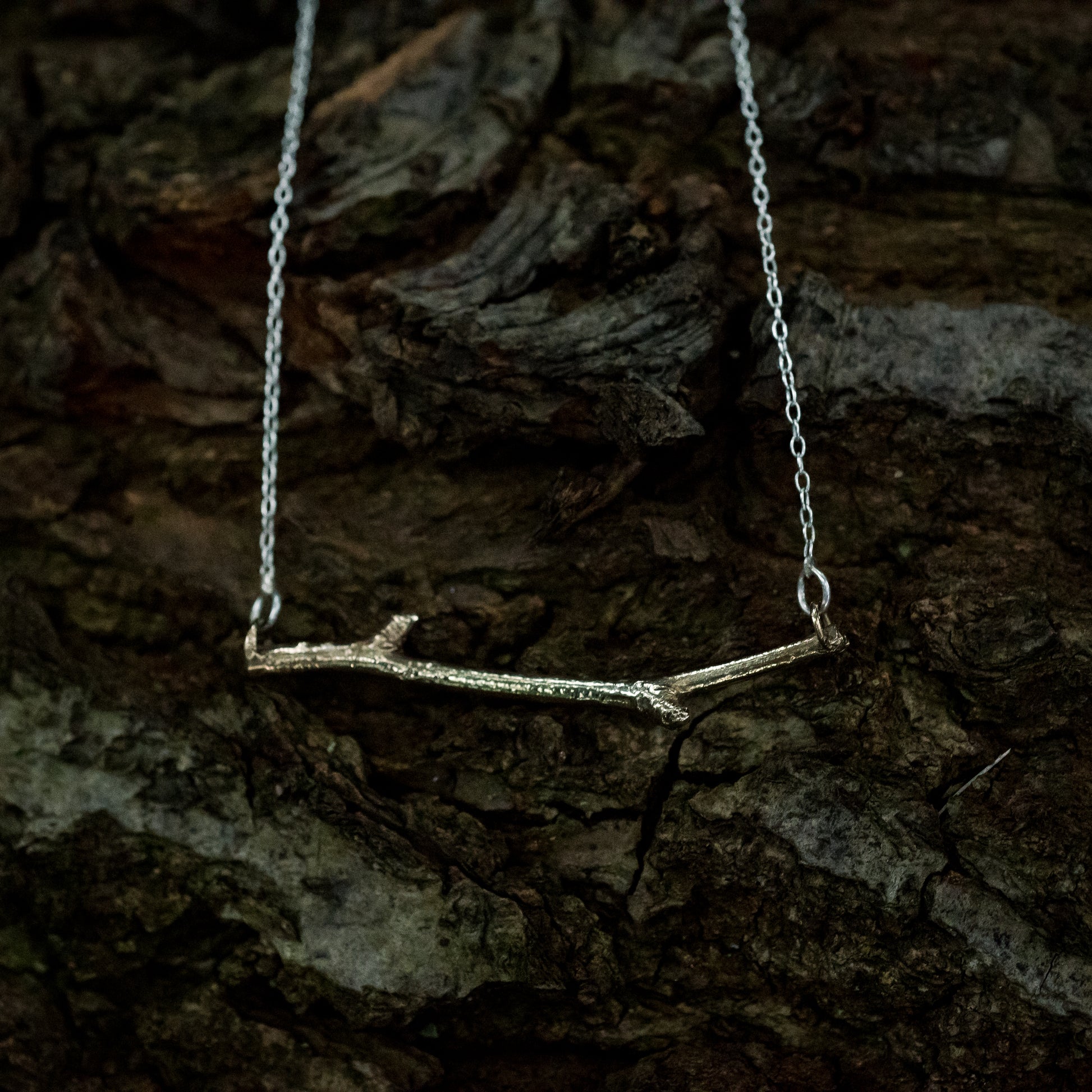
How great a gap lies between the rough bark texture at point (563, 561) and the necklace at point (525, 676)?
7 centimetres

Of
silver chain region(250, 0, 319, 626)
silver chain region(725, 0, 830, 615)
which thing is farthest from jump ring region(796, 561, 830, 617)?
silver chain region(250, 0, 319, 626)

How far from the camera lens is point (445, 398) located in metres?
2.96

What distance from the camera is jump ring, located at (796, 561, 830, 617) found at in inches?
107

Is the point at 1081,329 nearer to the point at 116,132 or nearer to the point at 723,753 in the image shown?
the point at 723,753

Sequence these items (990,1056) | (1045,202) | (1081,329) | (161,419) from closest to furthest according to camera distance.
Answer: (990,1056)
(1081,329)
(1045,202)
(161,419)

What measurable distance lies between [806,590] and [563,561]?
63 centimetres

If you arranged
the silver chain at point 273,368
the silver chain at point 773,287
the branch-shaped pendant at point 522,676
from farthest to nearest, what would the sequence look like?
1. the silver chain at point 273,368
2. the silver chain at point 773,287
3. the branch-shaped pendant at point 522,676

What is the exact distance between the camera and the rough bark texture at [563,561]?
2.58m

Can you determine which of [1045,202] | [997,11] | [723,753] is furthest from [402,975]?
[997,11]

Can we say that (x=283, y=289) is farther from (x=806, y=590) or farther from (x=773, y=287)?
(x=806, y=590)

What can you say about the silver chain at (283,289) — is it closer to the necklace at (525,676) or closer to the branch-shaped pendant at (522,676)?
the necklace at (525,676)

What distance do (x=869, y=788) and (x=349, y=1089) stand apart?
139 cm

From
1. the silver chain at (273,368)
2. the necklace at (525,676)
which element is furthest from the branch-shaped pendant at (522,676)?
the silver chain at (273,368)

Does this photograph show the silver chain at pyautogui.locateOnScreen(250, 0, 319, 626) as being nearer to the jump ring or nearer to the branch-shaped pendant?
the branch-shaped pendant
